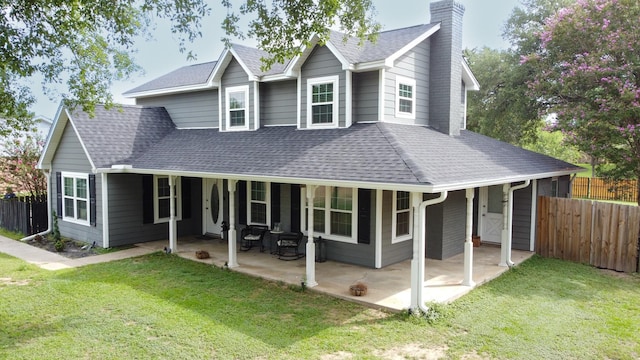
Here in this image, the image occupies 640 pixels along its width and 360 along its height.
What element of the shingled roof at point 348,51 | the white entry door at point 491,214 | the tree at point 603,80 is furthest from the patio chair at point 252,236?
the tree at point 603,80

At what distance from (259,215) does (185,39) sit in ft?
18.5

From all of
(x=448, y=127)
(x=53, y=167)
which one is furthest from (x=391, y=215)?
(x=53, y=167)

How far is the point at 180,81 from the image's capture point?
17.3m

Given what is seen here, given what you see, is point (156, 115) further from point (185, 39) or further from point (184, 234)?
point (185, 39)

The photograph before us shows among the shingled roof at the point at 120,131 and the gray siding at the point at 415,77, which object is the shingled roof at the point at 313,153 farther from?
the gray siding at the point at 415,77

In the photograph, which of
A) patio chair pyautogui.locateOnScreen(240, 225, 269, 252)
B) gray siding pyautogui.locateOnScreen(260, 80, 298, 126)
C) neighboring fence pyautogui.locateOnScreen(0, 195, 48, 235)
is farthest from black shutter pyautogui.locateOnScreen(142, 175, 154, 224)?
neighboring fence pyautogui.locateOnScreen(0, 195, 48, 235)

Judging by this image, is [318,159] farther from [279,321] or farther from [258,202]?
[258,202]

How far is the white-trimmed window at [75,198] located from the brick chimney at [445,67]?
36.1 ft

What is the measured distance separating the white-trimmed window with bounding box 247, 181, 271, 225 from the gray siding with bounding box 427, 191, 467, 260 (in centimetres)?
470

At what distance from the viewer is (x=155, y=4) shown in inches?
376

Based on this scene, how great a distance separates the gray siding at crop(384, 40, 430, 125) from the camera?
11.8 m

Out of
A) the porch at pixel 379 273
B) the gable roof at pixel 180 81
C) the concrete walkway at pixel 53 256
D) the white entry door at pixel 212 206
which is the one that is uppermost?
the gable roof at pixel 180 81

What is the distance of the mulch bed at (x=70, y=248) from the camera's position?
12940 millimetres

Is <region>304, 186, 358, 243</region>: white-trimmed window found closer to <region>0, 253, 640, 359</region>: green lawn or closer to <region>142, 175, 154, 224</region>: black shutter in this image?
<region>0, 253, 640, 359</region>: green lawn
